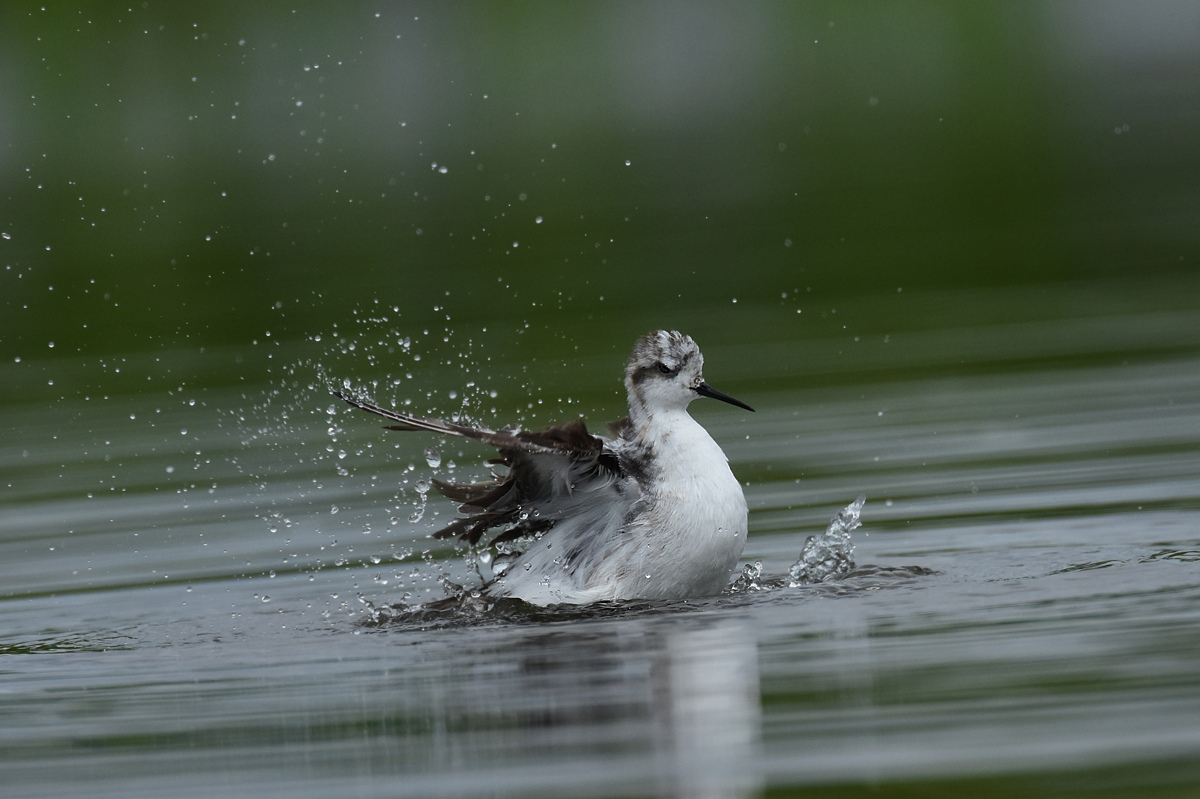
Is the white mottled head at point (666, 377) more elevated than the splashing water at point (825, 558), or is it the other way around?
the white mottled head at point (666, 377)

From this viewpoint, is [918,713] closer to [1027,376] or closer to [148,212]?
[1027,376]

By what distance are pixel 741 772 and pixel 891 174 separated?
20.6m

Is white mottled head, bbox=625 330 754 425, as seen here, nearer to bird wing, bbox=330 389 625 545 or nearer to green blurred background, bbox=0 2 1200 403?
bird wing, bbox=330 389 625 545

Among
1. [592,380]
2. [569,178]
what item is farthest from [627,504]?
[569,178]

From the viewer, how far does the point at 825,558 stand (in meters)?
8.96

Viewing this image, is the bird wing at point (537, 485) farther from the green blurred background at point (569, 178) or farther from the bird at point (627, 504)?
the green blurred background at point (569, 178)

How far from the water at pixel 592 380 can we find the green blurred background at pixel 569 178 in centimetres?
10

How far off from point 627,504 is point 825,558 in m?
0.94

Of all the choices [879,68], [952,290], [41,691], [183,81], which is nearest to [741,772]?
[41,691]

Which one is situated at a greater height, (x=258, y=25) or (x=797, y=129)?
(x=258, y=25)

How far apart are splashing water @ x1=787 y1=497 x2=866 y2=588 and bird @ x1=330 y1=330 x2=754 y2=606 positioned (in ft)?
1.01

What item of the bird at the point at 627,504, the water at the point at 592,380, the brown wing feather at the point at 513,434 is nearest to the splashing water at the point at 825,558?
the water at the point at 592,380

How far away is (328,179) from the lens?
98.4 ft

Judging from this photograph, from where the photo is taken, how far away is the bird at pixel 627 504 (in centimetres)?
875
